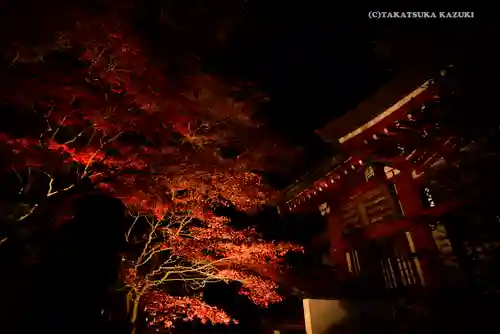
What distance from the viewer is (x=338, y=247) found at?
8258 millimetres

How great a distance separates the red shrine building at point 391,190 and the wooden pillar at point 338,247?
0.07 feet

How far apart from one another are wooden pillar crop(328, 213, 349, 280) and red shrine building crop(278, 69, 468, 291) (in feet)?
0.07

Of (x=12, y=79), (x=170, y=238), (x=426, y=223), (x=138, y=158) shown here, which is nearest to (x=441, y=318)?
(x=426, y=223)

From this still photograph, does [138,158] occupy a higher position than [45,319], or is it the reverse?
[138,158]

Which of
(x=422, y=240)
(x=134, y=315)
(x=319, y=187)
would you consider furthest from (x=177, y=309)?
(x=422, y=240)

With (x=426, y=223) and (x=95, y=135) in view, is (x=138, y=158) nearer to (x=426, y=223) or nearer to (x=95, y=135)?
(x=95, y=135)

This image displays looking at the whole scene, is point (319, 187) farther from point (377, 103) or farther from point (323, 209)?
point (377, 103)

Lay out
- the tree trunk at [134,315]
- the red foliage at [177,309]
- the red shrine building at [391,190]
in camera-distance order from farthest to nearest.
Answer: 1. the tree trunk at [134,315]
2. the red foliage at [177,309]
3. the red shrine building at [391,190]

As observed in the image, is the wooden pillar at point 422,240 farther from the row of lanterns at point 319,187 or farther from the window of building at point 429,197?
the row of lanterns at point 319,187

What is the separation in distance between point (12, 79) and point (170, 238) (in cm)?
496

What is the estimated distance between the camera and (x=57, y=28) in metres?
7.75

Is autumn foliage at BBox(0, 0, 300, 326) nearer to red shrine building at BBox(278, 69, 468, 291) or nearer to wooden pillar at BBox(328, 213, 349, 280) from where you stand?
wooden pillar at BBox(328, 213, 349, 280)

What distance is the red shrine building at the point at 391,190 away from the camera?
632 cm

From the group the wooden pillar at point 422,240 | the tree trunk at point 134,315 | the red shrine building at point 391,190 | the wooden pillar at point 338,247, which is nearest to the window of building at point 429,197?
the red shrine building at point 391,190
